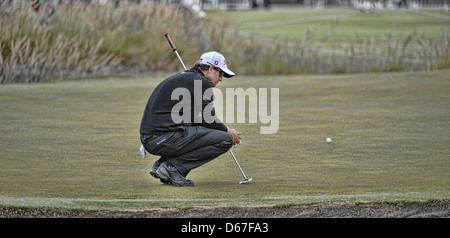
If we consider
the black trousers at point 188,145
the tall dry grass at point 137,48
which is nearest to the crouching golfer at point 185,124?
the black trousers at point 188,145

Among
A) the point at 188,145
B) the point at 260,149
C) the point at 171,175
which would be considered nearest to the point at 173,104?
the point at 188,145

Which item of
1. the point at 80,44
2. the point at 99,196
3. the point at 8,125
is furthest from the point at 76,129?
the point at 80,44

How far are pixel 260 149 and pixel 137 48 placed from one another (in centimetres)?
1255

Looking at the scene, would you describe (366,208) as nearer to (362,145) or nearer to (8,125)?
(362,145)

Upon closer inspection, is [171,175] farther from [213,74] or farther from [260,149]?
[260,149]

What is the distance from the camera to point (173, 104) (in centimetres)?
997

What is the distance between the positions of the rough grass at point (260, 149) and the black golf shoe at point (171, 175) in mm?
137

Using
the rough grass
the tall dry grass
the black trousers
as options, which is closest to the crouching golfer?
the black trousers

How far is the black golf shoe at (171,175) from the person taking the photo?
10133 millimetres

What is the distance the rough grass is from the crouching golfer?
27 cm

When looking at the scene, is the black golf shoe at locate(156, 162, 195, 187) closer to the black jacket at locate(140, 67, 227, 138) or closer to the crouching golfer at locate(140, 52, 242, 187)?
the crouching golfer at locate(140, 52, 242, 187)

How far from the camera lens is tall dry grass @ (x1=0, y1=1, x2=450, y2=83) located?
74.7 ft
